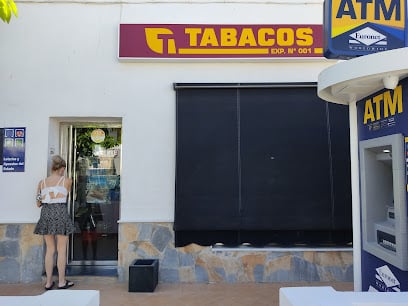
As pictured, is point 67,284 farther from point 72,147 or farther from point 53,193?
point 72,147

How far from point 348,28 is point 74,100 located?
3.65 meters

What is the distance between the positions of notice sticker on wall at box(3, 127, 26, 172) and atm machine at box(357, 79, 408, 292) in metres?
4.32

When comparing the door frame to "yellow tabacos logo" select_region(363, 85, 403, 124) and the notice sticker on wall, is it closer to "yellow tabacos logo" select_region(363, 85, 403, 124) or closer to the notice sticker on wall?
the notice sticker on wall

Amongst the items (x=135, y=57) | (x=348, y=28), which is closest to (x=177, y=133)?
(x=135, y=57)

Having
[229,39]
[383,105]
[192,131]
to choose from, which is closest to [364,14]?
[383,105]

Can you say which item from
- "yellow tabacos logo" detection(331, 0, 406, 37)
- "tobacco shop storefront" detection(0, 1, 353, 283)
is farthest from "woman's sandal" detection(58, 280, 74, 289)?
"yellow tabacos logo" detection(331, 0, 406, 37)

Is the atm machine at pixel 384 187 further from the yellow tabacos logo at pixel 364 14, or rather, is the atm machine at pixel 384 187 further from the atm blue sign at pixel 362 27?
the yellow tabacos logo at pixel 364 14

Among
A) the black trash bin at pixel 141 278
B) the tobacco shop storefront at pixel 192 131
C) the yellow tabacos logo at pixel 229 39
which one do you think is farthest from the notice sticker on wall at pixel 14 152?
the yellow tabacos logo at pixel 229 39

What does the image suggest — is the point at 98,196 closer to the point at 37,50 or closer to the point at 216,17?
the point at 37,50

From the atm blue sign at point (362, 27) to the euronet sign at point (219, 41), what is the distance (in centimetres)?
172

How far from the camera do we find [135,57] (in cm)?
527

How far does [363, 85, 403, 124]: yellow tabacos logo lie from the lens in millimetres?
2898

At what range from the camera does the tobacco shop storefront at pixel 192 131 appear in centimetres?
510

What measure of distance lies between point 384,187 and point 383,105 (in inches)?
30.4
